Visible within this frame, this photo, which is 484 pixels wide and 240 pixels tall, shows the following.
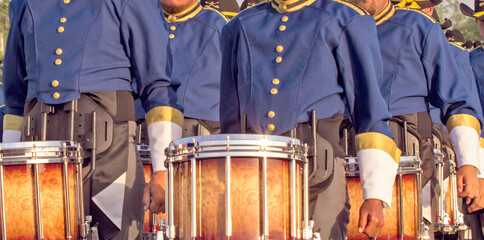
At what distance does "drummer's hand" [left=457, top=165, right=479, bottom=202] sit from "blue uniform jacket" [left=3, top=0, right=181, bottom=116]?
2819 millimetres

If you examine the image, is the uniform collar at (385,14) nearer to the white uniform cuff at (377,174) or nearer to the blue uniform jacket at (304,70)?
the blue uniform jacket at (304,70)

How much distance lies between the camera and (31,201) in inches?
234

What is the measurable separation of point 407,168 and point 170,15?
2490mm

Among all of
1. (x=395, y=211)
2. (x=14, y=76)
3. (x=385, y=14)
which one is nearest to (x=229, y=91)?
(x=14, y=76)

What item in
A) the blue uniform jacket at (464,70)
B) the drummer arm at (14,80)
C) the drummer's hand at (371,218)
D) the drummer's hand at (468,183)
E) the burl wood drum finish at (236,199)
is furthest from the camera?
the blue uniform jacket at (464,70)

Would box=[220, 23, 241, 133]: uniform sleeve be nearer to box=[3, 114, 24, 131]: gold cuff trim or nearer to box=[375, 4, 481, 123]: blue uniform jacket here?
box=[3, 114, 24, 131]: gold cuff trim

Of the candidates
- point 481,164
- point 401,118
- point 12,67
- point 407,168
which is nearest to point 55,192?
point 12,67

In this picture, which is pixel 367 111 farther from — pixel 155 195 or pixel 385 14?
pixel 385 14

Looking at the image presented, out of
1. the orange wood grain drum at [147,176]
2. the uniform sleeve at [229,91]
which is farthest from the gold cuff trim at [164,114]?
the orange wood grain drum at [147,176]

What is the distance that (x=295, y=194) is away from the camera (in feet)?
19.2

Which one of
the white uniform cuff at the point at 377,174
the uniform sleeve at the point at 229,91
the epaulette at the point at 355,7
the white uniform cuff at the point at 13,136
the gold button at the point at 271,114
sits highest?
the epaulette at the point at 355,7

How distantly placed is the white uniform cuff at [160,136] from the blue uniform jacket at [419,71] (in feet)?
8.64

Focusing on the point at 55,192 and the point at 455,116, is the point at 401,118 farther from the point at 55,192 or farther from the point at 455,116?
the point at 55,192

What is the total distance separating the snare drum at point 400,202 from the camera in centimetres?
785
